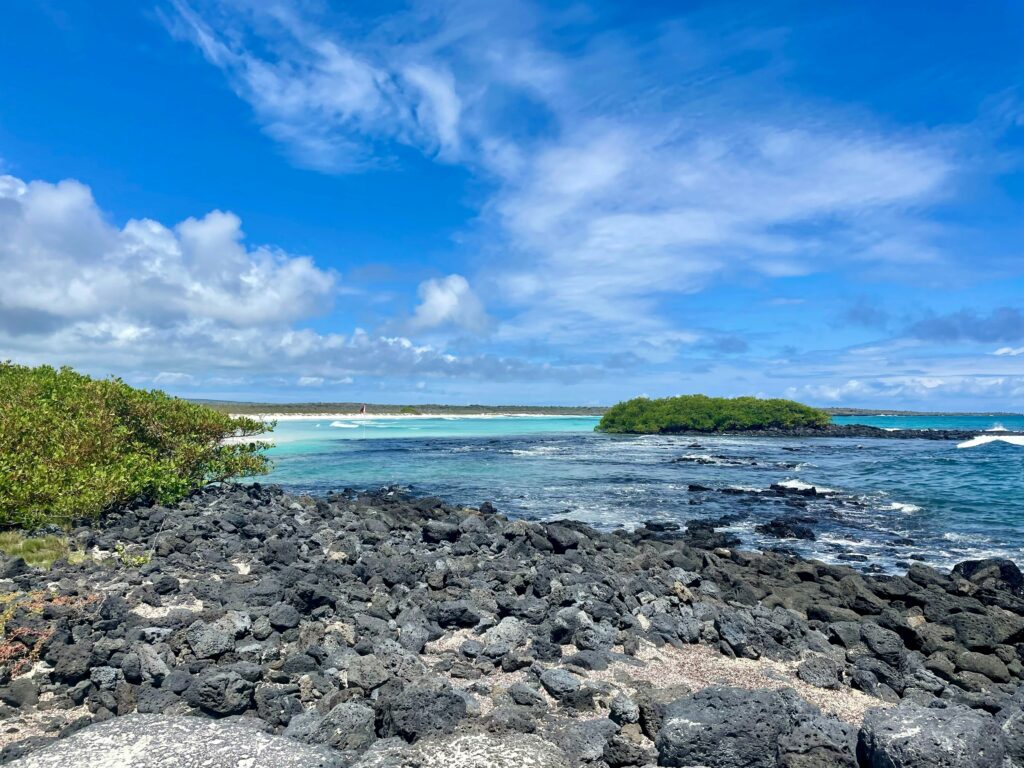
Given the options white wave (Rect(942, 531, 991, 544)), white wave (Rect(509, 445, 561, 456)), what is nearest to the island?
white wave (Rect(509, 445, 561, 456))

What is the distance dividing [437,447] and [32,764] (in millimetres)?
44661

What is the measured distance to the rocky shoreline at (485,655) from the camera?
4.50 m

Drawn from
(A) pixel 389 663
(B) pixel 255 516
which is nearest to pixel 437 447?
(B) pixel 255 516

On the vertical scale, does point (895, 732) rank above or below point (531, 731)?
above

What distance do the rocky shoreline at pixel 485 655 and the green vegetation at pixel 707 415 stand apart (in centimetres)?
6905

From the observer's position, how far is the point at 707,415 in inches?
3194

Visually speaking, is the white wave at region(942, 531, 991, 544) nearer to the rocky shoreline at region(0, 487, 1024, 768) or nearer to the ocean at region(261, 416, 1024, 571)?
the ocean at region(261, 416, 1024, 571)

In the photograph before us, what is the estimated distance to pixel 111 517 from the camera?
13.0 m

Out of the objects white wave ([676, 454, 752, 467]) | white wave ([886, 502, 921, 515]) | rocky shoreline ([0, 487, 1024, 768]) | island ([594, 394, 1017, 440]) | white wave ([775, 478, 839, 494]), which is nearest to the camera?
rocky shoreline ([0, 487, 1024, 768])

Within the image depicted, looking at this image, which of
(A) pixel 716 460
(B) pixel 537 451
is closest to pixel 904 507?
(A) pixel 716 460

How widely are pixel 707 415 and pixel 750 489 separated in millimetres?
55833

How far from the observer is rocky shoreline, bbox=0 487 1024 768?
14.8 ft

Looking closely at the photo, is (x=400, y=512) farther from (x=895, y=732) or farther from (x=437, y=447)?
(x=437, y=447)

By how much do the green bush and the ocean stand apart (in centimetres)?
690
